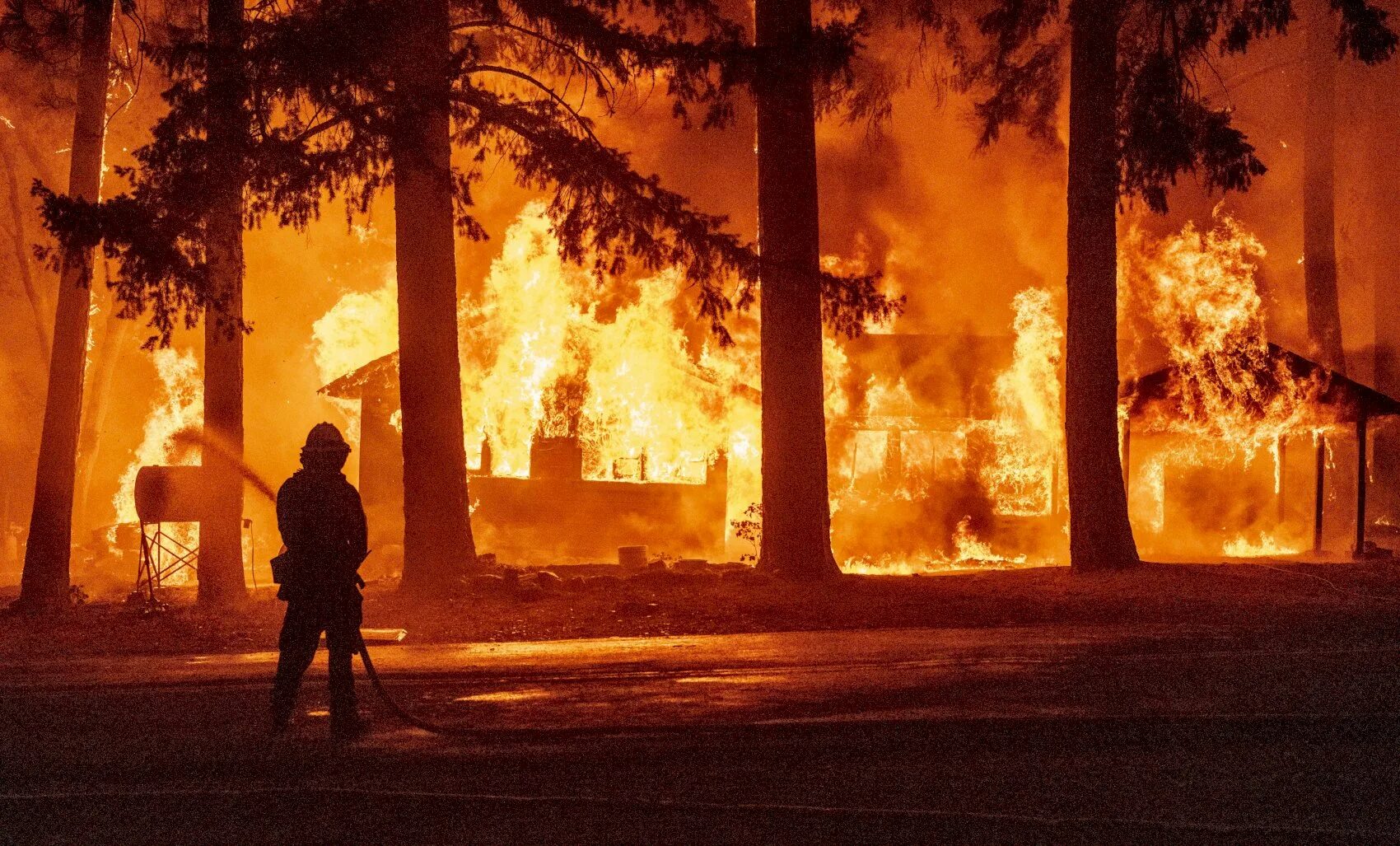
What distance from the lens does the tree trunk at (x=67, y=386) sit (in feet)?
51.9

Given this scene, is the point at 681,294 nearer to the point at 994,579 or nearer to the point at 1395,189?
the point at 994,579

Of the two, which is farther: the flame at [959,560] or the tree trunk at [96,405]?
the tree trunk at [96,405]

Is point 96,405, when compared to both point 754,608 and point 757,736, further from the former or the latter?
point 757,736

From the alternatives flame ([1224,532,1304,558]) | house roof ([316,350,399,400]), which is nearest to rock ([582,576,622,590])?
house roof ([316,350,399,400])

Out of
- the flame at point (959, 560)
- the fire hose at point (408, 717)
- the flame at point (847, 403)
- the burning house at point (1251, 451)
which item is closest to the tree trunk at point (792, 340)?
the flame at point (959, 560)

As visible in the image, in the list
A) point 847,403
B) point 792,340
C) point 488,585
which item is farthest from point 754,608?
point 847,403

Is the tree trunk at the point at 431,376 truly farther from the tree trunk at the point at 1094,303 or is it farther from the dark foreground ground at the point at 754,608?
the tree trunk at the point at 1094,303

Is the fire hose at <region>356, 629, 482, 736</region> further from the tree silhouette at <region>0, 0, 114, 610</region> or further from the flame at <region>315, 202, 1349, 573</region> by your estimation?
the flame at <region>315, 202, 1349, 573</region>

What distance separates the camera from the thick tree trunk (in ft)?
46.0

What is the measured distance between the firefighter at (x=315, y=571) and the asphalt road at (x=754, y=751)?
445 millimetres

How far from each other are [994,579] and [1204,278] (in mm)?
12838

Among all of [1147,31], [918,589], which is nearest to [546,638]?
[918,589]

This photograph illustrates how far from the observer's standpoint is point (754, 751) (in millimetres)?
7355

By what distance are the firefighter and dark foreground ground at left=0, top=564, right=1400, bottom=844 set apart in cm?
44
